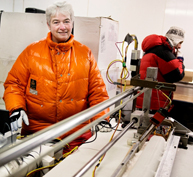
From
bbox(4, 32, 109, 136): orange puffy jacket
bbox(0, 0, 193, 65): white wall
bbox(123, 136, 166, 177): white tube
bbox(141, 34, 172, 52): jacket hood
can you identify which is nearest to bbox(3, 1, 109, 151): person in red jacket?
bbox(4, 32, 109, 136): orange puffy jacket

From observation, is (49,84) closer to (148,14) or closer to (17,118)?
(17,118)

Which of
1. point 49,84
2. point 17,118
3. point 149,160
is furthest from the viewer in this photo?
point 49,84

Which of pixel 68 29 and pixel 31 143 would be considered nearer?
pixel 31 143

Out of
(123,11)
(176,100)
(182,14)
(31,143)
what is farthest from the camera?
(123,11)

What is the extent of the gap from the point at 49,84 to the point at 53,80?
4 cm

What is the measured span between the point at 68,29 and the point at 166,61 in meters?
0.92

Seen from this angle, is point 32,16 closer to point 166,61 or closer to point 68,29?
point 68,29

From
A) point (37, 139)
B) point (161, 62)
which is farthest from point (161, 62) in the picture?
point (37, 139)

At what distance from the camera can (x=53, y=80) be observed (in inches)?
63.7

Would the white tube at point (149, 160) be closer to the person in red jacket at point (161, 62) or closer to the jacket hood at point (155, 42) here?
the person in red jacket at point (161, 62)

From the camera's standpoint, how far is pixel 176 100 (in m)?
2.98

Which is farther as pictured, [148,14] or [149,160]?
[148,14]

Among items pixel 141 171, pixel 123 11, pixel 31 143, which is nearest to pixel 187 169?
pixel 141 171

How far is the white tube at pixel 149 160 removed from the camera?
99 centimetres
